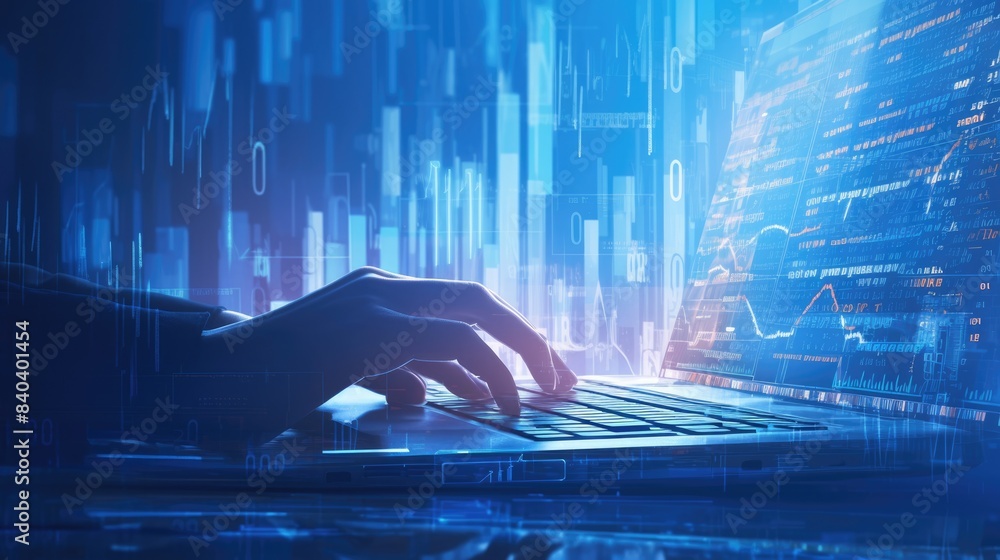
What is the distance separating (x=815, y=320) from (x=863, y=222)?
24 centimetres

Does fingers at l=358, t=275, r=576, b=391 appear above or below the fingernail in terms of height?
above

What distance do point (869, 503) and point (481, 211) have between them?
1.34m

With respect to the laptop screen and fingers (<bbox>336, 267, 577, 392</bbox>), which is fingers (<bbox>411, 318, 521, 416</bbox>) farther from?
the laptop screen

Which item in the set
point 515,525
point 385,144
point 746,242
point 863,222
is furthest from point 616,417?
point 385,144

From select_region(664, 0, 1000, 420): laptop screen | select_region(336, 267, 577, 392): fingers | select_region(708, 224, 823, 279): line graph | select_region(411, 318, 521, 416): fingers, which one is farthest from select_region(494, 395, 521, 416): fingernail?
select_region(708, 224, 823, 279): line graph

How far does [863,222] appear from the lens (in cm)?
166

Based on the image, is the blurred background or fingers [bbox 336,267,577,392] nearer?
fingers [bbox 336,267,577,392]

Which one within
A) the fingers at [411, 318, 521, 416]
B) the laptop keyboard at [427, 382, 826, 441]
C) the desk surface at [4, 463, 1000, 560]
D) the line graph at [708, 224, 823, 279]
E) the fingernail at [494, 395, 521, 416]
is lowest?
the desk surface at [4, 463, 1000, 560]

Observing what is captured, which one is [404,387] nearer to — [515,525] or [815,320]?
[515,525]

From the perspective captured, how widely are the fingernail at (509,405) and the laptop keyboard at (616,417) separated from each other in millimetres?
14

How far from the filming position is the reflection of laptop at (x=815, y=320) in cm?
113

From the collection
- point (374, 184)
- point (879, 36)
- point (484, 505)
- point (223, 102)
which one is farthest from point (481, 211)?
point (484, 505)

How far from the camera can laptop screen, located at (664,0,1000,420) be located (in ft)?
4.62

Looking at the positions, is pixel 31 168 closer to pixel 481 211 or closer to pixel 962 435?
pixel 481 211
